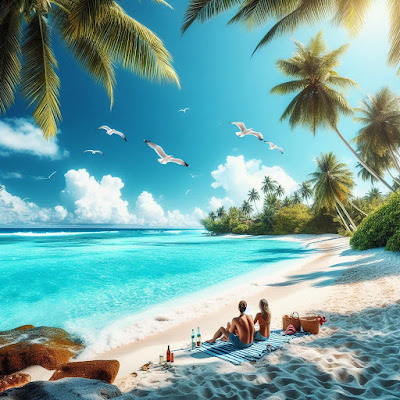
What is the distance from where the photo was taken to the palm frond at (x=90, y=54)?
677cm

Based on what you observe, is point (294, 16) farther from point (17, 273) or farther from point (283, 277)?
point (17, 273)

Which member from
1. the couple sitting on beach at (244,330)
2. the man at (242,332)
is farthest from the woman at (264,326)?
the man at (242,332)

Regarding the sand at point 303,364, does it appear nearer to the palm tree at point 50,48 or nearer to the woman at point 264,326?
the woman at point 264,326

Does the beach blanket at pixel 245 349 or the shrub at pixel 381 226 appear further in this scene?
the shrub at pixel 381 226

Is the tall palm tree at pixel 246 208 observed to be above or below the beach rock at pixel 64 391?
above

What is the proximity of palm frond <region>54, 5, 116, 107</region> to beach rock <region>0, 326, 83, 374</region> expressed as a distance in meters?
6.34

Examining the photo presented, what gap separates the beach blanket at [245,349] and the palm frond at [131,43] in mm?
6193

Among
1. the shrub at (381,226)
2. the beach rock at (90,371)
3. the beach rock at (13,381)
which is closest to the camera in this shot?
the beach rock at (13,381)

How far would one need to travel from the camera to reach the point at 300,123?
1769 cm

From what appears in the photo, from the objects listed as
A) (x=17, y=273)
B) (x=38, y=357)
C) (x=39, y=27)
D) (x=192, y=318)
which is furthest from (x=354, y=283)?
(x=17, y=273)

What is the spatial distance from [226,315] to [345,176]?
83.1 ft

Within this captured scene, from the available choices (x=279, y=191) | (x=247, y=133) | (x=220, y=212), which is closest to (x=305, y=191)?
(x=279, y=191)

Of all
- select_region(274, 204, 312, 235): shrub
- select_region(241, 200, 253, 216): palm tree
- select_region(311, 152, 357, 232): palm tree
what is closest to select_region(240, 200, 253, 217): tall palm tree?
select_region(241, 200, 253, 216): palm tree

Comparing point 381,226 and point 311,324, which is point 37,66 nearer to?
point 311,324
